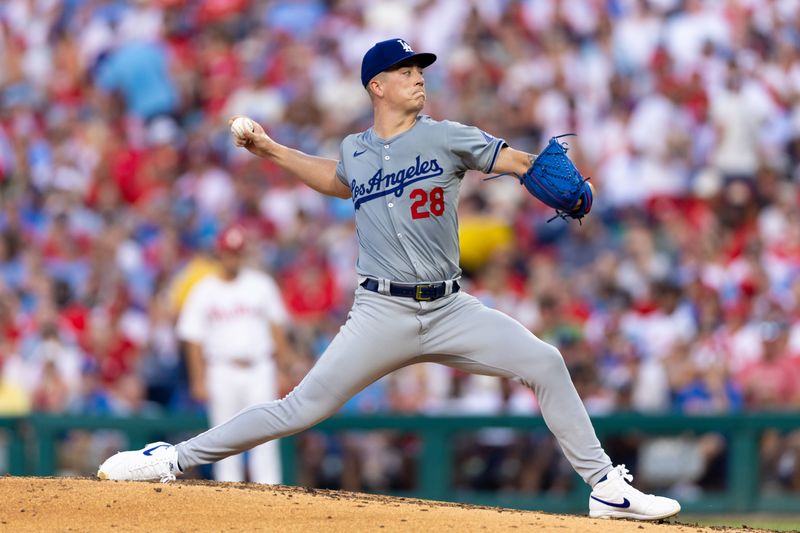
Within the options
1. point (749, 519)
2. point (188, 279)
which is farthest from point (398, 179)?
point (188, 279)

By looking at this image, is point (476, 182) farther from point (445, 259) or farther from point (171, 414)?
point (445, 259)

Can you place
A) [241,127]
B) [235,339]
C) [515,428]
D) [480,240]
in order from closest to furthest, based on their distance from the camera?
[241,127], [235,339], [515,428], [480,240]

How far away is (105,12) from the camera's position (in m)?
15.0

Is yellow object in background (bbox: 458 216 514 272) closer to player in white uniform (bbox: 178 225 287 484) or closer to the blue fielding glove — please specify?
player in white uniform (bbox: 178 225 287 484)

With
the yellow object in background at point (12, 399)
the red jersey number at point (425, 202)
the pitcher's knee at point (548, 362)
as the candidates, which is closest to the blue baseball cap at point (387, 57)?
the red jersey number at point (425, 202)

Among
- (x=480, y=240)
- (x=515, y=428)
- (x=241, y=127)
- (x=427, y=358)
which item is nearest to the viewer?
(x=427, y=358)

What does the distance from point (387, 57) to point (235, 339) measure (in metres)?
4.34

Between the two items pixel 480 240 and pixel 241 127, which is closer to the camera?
pixel 241 127

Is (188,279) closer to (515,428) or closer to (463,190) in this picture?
(463,190)

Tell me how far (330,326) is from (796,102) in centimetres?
440

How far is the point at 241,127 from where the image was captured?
5.75m

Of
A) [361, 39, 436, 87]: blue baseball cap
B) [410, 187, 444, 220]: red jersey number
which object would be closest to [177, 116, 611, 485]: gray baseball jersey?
[410, 187, 444, 220]: red jersey number

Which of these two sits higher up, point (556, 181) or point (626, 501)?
point (556, 181)

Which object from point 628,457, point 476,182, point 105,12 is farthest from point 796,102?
point 105,12
